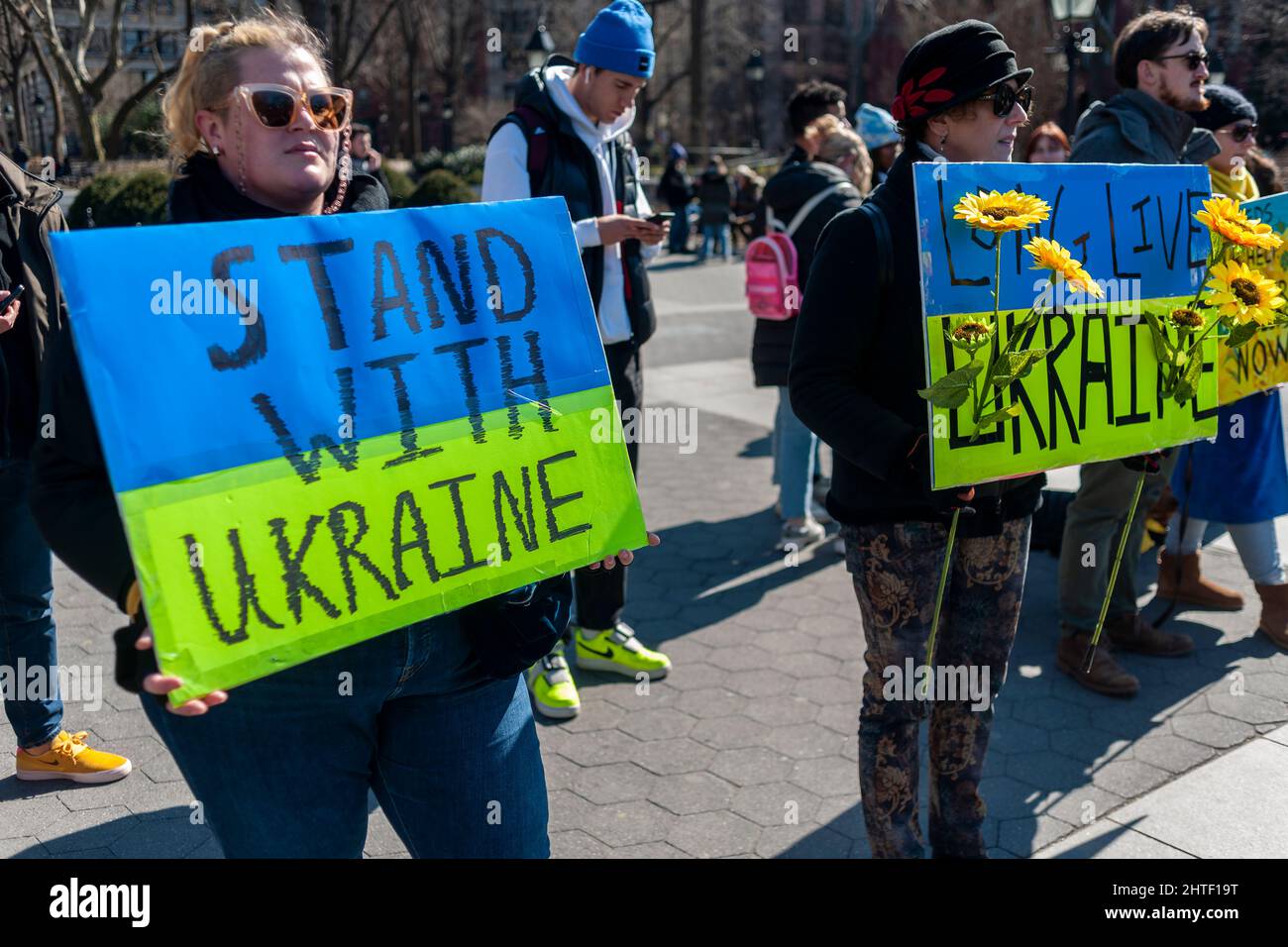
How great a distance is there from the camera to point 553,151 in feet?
12.4

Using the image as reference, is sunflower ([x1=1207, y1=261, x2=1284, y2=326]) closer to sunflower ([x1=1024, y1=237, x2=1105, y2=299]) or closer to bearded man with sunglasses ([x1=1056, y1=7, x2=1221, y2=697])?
sunflower ([x1=1024, y1=237, x2=1105, y2=299])

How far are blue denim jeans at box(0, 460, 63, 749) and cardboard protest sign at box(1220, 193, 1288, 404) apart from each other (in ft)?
12.7

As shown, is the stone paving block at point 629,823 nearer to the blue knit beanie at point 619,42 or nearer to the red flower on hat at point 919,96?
the red flower on hat at point 919,96

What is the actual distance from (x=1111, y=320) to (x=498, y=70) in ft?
217

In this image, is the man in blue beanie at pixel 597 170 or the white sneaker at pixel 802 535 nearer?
the man in blue beanie at pixel 597 170

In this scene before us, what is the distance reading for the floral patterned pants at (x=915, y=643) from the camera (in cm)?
262

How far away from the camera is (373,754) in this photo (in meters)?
1.94

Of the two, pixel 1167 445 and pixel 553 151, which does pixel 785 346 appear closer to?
pixel 553 151

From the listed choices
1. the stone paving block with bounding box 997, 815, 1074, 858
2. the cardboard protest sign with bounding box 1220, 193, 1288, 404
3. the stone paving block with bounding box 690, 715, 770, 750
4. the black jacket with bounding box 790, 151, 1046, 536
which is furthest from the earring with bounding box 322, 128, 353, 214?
the cardboard protest sign with bounding box 1220, 193, 1288, 404

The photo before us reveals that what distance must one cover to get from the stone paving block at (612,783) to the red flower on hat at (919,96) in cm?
216

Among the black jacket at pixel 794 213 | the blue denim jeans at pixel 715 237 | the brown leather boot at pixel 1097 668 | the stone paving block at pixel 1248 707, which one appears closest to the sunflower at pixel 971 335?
the brown leather boot at pixel 1097 668

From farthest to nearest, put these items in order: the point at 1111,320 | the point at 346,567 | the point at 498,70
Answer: the point at 498,70
the point at 1111,320
the point at 346,567

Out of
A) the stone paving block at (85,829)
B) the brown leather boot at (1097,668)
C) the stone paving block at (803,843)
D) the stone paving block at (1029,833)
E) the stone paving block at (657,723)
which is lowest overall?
the stone paving block at (1029,833)
